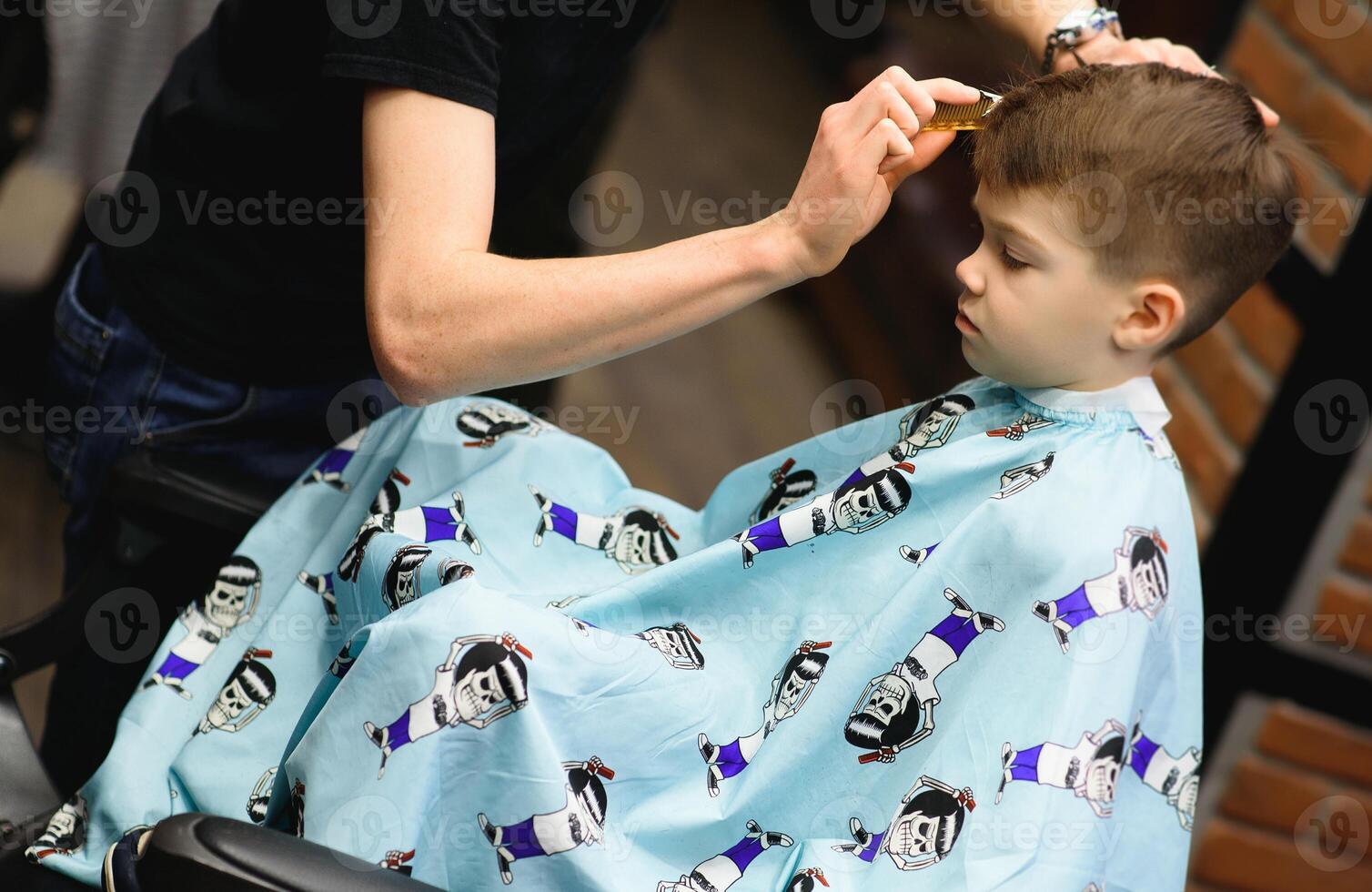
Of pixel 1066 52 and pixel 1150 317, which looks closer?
pixel 1150 317

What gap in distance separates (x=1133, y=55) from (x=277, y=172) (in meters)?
0.79

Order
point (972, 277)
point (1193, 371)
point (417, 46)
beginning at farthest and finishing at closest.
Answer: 1. point (1193, 371)
2. point (972, 277)
3. point (417, 46)

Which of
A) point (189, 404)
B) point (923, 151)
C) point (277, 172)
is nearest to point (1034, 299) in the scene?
point (923, 151)

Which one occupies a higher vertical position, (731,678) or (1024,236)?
(1024,236)

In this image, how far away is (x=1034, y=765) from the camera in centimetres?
90

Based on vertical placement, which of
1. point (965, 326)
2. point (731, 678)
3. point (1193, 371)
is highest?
point (965, 326)

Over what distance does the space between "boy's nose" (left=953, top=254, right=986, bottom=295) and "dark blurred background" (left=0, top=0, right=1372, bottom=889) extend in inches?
8.3

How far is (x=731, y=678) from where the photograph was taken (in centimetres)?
97

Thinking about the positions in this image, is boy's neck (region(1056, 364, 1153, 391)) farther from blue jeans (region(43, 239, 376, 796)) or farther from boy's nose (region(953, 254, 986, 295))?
blue jeans (region(43, 239, 376, 796))

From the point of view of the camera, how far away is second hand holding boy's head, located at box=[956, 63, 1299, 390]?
90 centimetres

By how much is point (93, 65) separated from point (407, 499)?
0.72 meters

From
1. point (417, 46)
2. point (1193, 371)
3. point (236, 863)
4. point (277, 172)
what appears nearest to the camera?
point (236, 863)

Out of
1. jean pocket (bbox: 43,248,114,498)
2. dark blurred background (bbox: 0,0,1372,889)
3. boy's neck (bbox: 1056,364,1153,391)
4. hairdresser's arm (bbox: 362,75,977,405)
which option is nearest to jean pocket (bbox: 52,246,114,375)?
jean pocket (bbox: 43,248,114,498)

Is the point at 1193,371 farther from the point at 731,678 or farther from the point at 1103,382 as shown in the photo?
the point at 731,678
